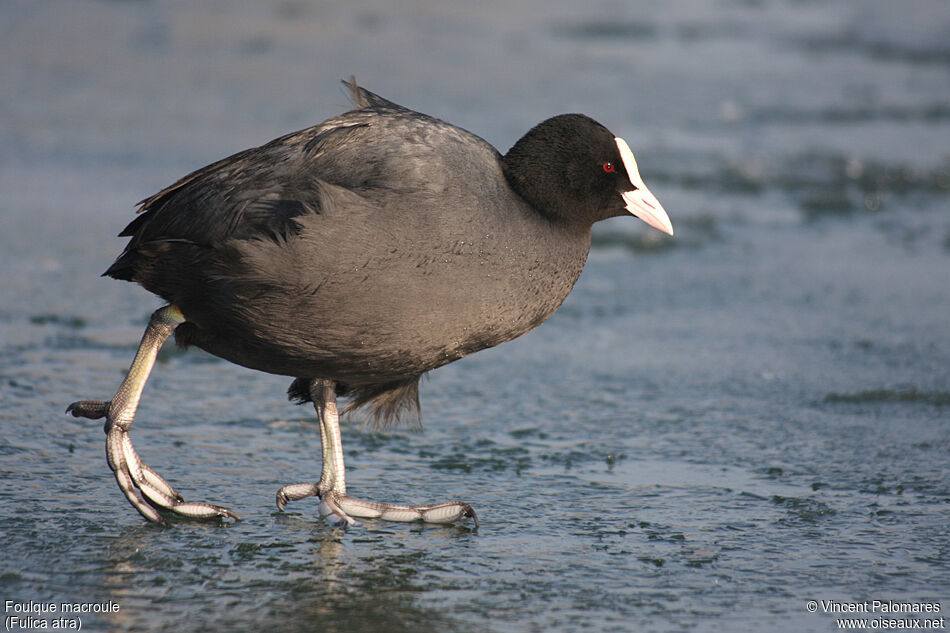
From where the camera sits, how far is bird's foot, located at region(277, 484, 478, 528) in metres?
3.39

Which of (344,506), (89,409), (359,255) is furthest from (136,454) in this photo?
(359,255)

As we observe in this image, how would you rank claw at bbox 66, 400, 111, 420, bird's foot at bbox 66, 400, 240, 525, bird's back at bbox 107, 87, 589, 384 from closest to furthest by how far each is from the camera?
bird's back at bbox 107, 87, 589, 384
bird's foot at bbox 66, 400, 240, 525
claw at bbox 66, 400, 111, 420

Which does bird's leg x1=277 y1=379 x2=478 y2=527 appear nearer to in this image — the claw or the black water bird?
the black water bird

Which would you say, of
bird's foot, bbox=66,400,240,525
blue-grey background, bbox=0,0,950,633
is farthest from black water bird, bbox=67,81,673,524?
blue-grey background, bbox=0,0,950,633

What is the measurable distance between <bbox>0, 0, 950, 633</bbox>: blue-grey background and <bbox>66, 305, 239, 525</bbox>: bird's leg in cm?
6

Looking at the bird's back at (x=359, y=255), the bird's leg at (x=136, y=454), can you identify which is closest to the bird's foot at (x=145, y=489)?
the bird's leg at (x=136, y=454)

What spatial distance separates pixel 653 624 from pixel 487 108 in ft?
21.6

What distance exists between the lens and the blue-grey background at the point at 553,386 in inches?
117

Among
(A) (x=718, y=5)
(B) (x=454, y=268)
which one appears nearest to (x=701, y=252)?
(B) (x=454, y=268)

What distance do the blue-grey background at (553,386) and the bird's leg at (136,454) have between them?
0.21ft

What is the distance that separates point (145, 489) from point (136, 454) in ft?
0.40

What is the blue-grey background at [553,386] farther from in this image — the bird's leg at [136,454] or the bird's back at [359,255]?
the bird's back at [359,255]

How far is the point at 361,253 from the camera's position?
3.17 meters

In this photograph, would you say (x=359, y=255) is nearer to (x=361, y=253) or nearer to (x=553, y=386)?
(x=361, y=253)
